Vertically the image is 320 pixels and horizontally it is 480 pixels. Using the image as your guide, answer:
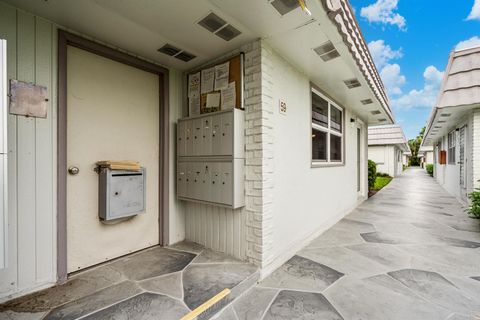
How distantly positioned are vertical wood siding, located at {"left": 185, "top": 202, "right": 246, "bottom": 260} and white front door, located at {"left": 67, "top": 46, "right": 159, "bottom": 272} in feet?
1.53

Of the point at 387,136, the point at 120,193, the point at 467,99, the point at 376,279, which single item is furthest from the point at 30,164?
the point at 387,136

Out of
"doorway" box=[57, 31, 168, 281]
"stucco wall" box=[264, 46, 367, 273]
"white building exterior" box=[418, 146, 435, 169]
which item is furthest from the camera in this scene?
"white building exterior" box=[418, 146, 435, 169]

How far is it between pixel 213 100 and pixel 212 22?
90 centimetres

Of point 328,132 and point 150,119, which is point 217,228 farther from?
point 328,132

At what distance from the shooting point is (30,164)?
1.95 meters

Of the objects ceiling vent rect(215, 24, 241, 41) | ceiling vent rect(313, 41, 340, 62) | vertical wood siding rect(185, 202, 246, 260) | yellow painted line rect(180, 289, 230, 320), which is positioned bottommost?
yellow painted line rect(180, 289, 230, 320)

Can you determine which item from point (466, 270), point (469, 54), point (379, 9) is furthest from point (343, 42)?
point (379, 9)

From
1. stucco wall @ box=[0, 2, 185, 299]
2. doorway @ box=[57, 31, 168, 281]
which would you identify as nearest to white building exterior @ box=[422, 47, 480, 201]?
doorway @ box=[57, 31, 168, 281]

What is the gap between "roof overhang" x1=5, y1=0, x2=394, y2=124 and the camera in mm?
1874

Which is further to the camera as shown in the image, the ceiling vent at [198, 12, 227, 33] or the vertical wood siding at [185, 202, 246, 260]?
the vertical wood siding at [185, 202, 246, 260]

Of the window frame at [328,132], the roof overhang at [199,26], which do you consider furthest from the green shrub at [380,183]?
the roof overhang at [199,26]

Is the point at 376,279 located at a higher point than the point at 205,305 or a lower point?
lower

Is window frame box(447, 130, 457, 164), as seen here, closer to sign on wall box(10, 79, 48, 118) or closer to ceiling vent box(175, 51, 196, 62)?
ceiling vent box(175, 51, 196, 62)

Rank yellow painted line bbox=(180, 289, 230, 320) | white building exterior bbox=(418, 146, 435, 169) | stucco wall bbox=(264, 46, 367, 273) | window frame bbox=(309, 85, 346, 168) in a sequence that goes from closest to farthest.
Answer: yellow painted line bbox=(180, 289, 230, 320)
stucco wall bbox=(264, 46, 367, 273)
window frame bbox=(309, 85, 346, 168)
white building exterior bbox=(418, 146, 435, 169)
